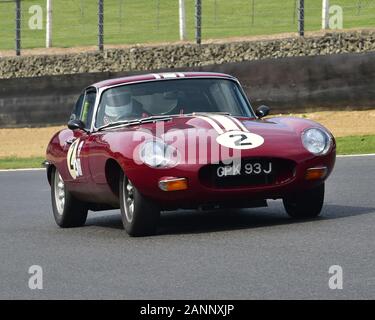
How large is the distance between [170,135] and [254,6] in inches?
1091

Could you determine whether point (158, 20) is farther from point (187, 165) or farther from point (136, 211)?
point (187, 165)

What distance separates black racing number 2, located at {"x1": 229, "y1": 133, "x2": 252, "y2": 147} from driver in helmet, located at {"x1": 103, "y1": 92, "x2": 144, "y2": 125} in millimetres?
1349

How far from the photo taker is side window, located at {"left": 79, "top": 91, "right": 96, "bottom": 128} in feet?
38.8

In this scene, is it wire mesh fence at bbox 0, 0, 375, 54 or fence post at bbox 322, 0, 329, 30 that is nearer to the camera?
fence post at bbox 322, 0, 329, 30

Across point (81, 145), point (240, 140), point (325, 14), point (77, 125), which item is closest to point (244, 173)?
point (240, 140)

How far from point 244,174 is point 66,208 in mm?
2511

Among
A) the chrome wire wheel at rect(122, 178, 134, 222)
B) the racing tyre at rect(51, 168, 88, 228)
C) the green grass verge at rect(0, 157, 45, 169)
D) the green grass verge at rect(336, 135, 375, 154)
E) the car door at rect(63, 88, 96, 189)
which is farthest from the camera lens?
the green grass verge at rect(0, 157, 45, 169)

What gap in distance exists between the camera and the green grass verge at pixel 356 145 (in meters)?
19.5

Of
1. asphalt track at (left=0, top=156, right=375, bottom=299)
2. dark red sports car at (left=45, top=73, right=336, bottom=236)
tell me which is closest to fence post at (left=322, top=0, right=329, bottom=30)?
asphalt track at (left=0, top=156, right=375, bottom=299)

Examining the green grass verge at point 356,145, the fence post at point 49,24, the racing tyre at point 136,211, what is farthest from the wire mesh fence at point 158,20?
the racing tyre at point 136,211

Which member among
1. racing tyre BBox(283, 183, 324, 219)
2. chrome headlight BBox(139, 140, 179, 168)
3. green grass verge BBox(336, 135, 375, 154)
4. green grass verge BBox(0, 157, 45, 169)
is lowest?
green grass verge BBox(0, 157, 45, 169)

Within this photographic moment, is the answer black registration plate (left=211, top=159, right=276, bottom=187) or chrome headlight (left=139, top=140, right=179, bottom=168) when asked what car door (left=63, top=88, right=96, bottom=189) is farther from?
black registration plate (left=211, top=159, right=276, bottom=187)

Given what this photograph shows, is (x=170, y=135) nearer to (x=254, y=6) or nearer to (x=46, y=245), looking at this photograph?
(x=46, y=245)

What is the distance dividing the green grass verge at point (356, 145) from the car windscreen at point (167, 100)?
25.7 ft
